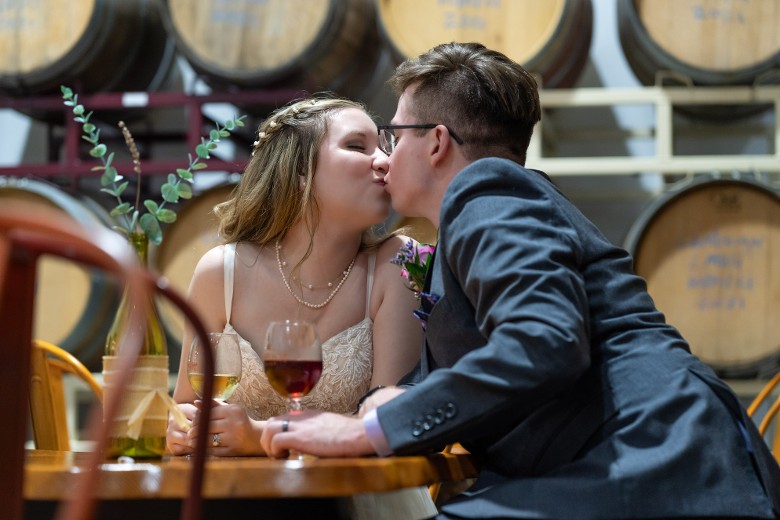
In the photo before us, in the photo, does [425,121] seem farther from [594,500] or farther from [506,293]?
[594,500]

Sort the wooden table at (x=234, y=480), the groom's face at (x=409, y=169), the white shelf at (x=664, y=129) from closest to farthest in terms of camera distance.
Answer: the wooden table at (x=234, y=480)
the groom's face at (x=409, y=169)
the white shelf at (x=664, y=129)

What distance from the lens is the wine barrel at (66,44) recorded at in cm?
392

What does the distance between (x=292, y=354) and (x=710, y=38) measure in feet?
8.34

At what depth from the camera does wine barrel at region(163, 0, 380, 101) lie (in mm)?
3729

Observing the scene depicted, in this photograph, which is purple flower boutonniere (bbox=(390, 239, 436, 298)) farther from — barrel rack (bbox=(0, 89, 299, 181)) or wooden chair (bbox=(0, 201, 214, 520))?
barrel rack (bbox=(0, 89, 299, 181))

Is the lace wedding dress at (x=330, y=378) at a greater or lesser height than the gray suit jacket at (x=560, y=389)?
lesser

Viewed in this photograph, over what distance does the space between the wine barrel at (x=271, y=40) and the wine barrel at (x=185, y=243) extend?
17.5 inches

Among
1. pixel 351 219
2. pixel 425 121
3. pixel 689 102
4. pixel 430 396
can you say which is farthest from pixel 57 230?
pixel 689 102

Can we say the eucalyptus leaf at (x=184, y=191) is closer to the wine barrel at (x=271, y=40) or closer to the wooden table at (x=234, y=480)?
the wooden table at (x=234, y=480)

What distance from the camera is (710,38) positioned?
3.54 meters

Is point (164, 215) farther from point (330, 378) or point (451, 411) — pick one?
point (451, 411)

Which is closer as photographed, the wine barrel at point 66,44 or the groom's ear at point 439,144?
the groom's ear at point 439,144

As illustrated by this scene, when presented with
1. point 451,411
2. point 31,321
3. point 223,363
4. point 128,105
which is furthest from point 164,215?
point 128,105

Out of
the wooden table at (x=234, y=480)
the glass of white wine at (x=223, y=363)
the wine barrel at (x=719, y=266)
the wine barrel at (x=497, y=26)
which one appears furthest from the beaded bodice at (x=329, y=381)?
the wine barrel at (x=497, y=26)
